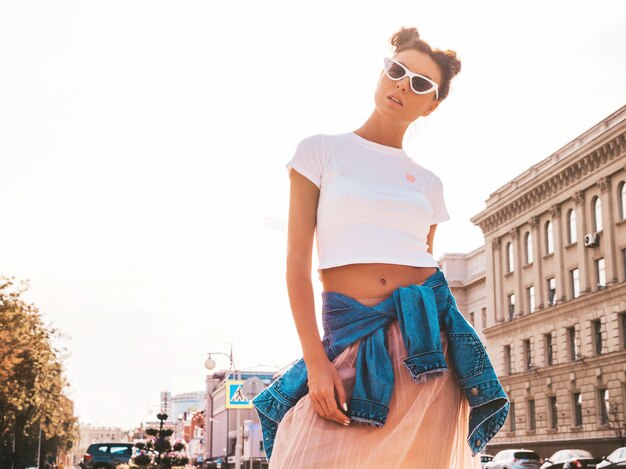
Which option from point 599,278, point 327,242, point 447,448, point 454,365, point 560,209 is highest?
point 560,209

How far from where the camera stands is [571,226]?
55469mm

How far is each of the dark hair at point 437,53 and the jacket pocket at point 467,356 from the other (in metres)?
0.96

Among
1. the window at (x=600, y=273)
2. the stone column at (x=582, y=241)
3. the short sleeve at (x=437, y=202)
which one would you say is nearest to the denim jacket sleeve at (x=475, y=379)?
the short sleeve at (x=437, y=202)

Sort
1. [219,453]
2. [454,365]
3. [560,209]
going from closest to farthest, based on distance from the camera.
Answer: [454,365] → [560,209] → [219,453]

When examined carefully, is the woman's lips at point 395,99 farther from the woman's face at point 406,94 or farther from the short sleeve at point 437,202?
the short sleeve at point 437,202

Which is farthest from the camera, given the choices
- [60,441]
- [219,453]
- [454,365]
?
[219,453]

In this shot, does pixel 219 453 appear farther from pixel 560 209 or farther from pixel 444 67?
pixel 444 67

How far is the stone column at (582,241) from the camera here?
52.4 meters

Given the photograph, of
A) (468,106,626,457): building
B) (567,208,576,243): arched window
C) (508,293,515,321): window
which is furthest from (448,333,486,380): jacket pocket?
(508,293,515,321): window

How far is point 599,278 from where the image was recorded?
51656 mm

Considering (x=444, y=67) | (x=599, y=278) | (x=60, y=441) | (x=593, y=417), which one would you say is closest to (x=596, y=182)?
(x=599, y=278)

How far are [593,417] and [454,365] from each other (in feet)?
163

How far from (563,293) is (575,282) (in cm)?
99

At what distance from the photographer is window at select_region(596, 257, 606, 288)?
51.0m
